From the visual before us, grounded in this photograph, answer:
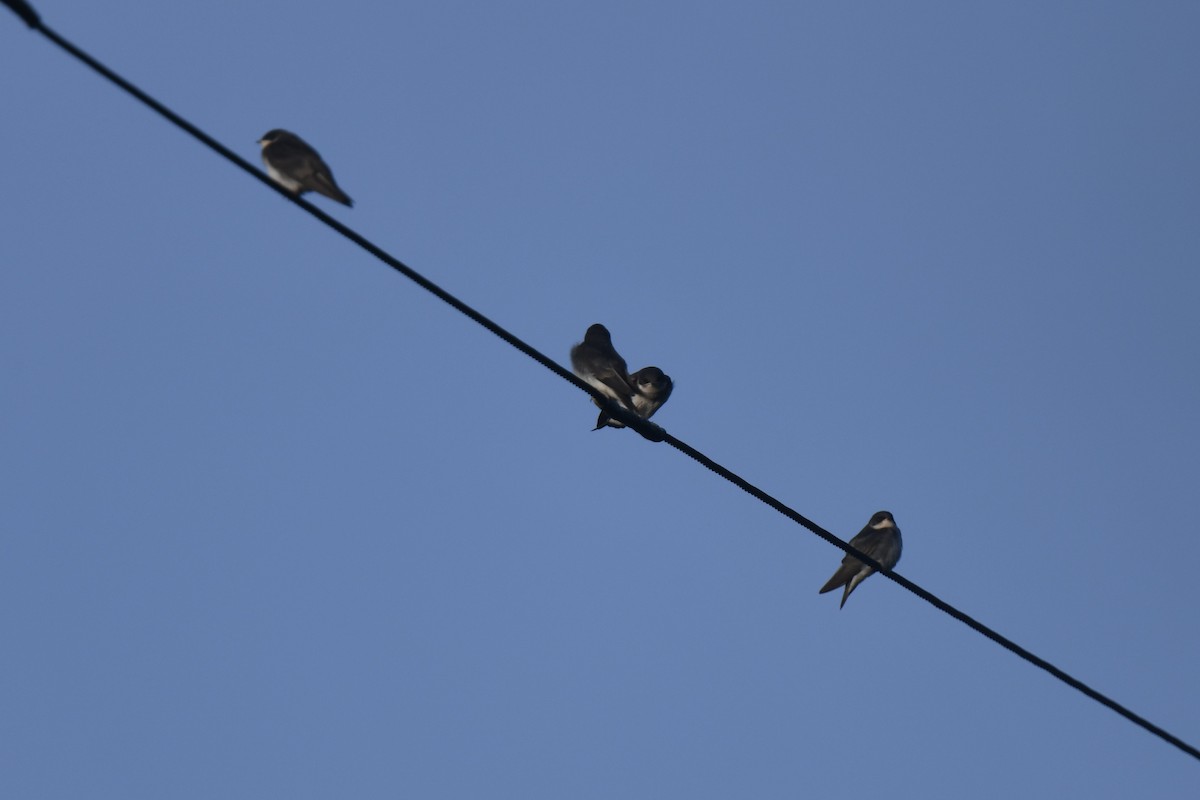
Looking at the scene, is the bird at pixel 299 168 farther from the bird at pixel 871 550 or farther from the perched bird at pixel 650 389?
the bird at pixel 871 550

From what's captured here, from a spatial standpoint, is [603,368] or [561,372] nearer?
[561,372]

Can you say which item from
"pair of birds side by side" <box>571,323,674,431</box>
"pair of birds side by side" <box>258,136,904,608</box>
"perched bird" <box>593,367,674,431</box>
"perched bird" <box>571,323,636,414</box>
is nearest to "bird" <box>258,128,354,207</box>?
A: "pair of birds side by side" <box>258,136,904,608</box>

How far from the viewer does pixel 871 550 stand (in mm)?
11453

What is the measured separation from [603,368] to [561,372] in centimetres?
460

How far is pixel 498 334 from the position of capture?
5102 mm

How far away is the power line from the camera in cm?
398

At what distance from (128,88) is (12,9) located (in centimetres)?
38

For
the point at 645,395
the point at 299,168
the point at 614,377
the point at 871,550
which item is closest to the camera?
the point at 299,168

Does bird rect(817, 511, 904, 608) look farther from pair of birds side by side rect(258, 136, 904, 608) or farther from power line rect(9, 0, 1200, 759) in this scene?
power line rect(9, 0, 1200, 759)

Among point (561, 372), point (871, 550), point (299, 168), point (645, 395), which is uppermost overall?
point (871, 550)

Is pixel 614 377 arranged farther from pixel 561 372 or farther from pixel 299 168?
pixel 561 372

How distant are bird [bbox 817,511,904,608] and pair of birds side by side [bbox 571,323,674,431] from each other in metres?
1.97

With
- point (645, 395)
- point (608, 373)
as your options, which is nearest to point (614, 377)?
point (608, 373)

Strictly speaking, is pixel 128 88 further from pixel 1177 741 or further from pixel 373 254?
pixel 1177 741
